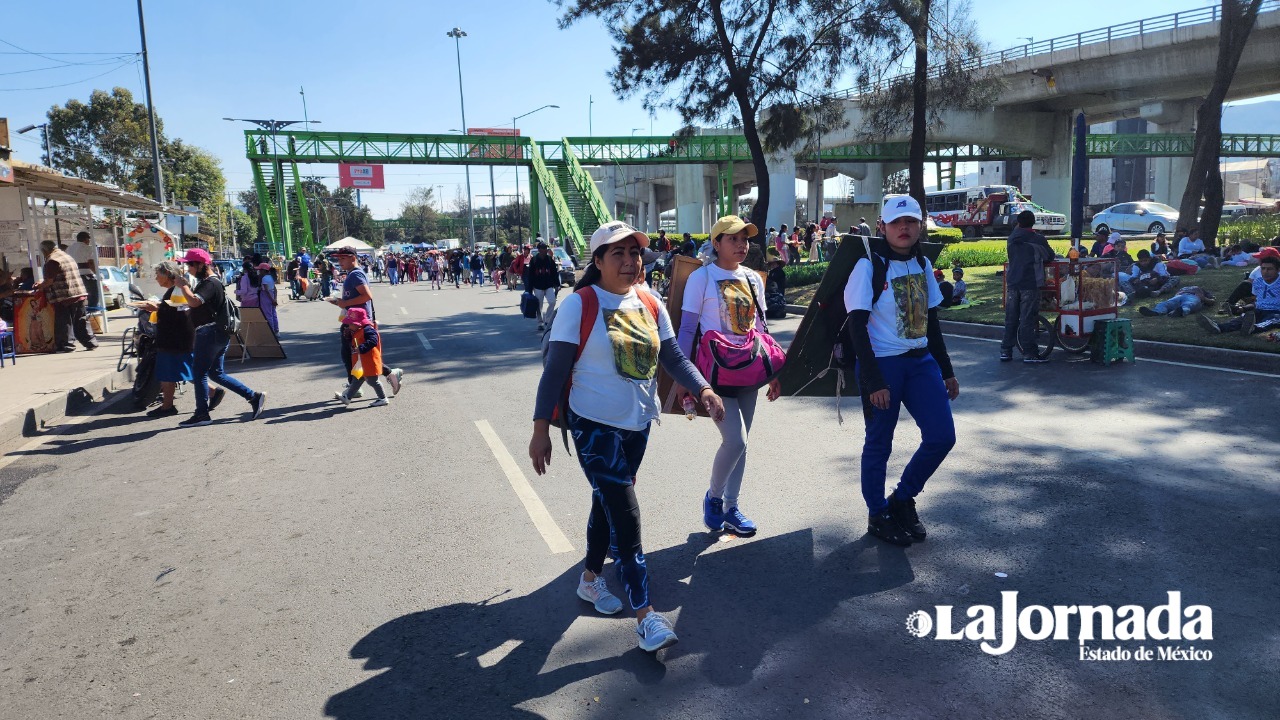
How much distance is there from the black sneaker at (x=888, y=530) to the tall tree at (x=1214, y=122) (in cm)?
1846

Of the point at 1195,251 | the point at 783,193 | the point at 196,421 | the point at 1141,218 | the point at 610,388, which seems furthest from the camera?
the point at 783,193

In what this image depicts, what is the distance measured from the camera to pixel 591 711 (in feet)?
9.87

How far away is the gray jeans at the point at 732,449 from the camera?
4.56m

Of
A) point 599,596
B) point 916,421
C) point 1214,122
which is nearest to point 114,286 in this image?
point 599,596

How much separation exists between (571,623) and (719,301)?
6.00 ft

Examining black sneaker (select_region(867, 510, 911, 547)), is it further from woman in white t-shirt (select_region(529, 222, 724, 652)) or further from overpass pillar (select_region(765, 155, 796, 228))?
overpass pillar (select_region(765, 155, 796, 228))

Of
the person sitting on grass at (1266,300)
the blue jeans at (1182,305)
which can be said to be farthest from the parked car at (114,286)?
the person sitting on grass at (1266,300)

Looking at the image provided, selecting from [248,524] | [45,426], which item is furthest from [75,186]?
[248,524]

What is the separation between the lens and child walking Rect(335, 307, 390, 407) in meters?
8.81

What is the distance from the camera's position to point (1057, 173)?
46.8m

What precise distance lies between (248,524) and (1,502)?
2.19 metres

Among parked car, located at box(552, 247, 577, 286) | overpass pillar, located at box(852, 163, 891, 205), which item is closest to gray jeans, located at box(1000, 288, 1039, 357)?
parked car, located at box(552, 247, 577, 286)

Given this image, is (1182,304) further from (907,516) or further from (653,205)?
(653,205)

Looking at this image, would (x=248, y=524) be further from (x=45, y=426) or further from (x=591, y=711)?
(x=45, y=426)
